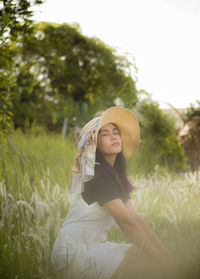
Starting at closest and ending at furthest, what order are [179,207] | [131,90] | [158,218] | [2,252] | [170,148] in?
[2,252], [158,218], [179,207], [131,90], [170,148]

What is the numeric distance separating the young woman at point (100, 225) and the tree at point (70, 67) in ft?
33.3

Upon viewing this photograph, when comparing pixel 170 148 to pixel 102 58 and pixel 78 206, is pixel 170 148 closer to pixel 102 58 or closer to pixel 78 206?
A: pixel 78 206

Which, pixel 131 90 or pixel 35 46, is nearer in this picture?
pixel 131 90

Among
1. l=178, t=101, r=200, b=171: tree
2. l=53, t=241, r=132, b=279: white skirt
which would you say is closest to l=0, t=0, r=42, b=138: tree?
l=53, t=241, r=132, b=279: white skirt

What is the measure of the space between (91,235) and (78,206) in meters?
0.19

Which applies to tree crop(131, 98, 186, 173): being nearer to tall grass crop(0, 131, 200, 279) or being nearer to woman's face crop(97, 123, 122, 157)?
tall grass crop(0, 131, 200, 279)

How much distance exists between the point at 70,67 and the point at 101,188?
11.3 meters

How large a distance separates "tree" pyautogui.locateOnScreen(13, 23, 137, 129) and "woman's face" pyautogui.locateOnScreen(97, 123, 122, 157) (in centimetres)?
1010

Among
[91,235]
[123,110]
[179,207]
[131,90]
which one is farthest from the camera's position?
[131,90]

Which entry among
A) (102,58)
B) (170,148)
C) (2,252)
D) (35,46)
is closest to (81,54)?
(102,58)

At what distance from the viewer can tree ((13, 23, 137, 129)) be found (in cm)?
1210

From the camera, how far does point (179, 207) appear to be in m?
3.04

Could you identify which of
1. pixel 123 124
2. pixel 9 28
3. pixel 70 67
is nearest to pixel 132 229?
pixel 123 124

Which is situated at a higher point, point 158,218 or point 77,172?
point 77,172
